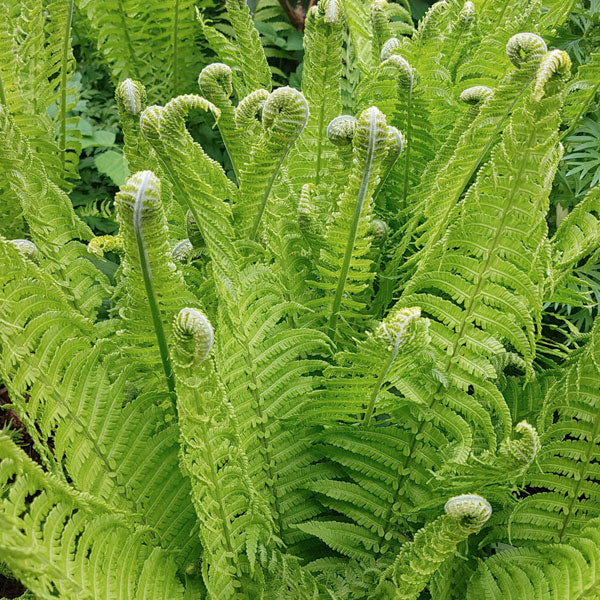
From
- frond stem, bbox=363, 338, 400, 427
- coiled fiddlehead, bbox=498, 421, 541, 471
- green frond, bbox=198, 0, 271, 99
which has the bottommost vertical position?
coiled fiddlehead, bbox=498, 421, 541, 471

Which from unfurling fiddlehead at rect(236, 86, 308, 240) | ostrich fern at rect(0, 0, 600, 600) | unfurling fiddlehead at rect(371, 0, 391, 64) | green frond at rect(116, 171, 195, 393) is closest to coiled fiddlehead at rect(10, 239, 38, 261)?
ostrich fern at rect(0, 0, 600, 600)

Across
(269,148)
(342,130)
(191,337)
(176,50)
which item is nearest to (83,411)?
(191,337)

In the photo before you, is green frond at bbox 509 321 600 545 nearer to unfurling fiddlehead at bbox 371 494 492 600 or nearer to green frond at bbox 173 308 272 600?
unfurling fiddlehead at bbox 371 494 492 600

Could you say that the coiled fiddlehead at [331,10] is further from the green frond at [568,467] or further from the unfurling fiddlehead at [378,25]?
the green frond at [568,467]

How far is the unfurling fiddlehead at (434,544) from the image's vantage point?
26.1 inches

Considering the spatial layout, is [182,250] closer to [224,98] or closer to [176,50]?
[224,98]

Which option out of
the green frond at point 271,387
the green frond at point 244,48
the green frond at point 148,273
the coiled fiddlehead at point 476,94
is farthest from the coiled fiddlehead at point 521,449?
the green frond at point 244,48

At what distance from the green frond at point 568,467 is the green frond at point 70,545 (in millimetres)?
497

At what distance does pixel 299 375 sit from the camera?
939 millimetres

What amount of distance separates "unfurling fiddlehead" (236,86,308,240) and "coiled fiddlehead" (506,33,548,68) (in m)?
0.26

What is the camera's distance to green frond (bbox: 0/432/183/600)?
1.78 ft

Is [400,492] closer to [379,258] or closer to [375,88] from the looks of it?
[379,258]

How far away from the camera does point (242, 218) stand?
917 millimetres

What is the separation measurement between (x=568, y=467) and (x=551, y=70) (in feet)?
1.75
